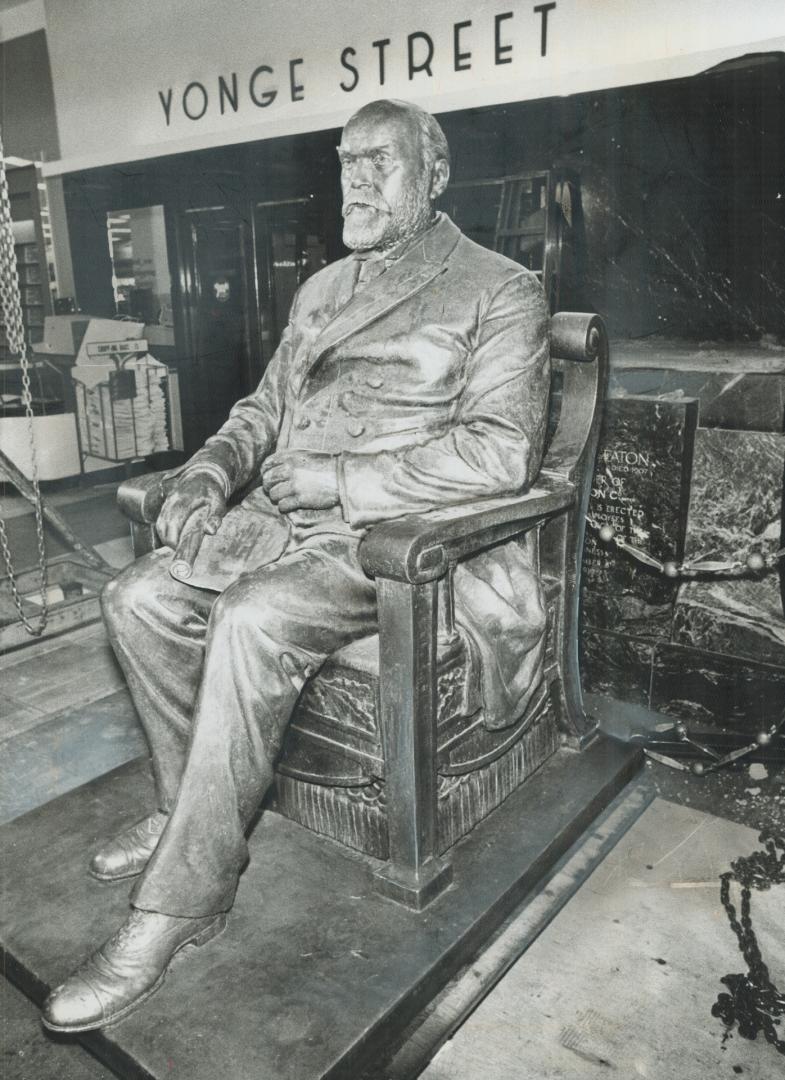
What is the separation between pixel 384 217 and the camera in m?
2.54

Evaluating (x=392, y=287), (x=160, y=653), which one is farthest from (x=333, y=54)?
(x=160, y=653)

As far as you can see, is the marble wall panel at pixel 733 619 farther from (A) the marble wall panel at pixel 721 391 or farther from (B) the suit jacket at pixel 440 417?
(B) the suit jacket at pixel 440 417

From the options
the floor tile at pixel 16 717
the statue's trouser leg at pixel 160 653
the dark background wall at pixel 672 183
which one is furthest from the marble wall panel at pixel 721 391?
the floor tile at pixel 16 717

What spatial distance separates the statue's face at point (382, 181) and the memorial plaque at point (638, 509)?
130 cm

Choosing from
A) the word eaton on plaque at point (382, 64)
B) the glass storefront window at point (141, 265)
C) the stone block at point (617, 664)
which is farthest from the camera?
the glass storefront window at point (141, 265)

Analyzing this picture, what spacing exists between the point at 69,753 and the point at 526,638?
1912mm

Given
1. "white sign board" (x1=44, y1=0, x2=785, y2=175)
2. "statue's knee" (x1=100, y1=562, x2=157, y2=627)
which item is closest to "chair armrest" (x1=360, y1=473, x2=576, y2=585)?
"statue's knee" (x1=100, y1=562, x2=157, y2=627)

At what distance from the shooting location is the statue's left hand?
2434 millimetres

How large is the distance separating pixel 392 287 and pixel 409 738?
1220 mm

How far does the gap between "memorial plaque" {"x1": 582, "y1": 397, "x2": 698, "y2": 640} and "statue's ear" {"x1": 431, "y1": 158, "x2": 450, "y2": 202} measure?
1235 mm

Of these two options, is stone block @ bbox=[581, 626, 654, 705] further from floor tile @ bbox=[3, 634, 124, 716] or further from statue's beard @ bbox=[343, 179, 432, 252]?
floor tile @ bbox=[3, 634, 124, 716]

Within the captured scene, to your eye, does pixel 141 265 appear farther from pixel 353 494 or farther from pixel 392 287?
pixel 353 494

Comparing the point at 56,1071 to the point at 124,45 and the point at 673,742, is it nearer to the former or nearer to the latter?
the point at 673,742

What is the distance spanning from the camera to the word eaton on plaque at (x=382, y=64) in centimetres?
342
